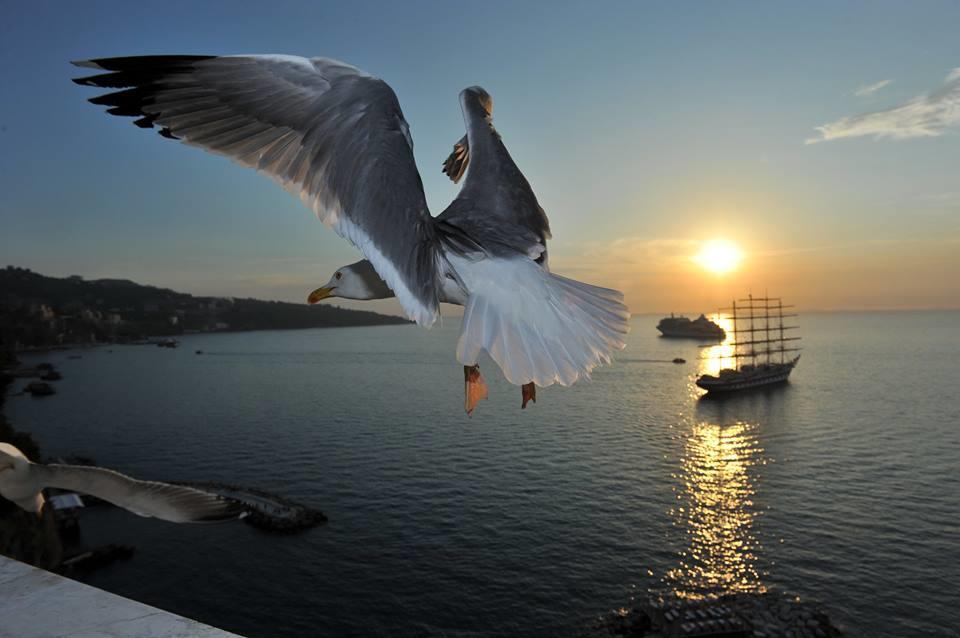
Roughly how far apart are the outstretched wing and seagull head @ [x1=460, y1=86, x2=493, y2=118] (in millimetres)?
1330

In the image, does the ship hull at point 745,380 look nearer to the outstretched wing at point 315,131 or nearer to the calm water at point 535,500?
the calm water at point 535,500

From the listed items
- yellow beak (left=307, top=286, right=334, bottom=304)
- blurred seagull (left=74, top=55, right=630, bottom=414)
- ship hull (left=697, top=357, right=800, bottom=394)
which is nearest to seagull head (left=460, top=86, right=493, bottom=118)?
blurred seagull (left=74, top=55, right=630, bottom=414)

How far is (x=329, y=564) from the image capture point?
36906 millimetres

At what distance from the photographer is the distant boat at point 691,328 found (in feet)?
463

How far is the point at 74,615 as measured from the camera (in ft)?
6.61

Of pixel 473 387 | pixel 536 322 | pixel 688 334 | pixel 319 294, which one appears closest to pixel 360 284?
pixel 319 294

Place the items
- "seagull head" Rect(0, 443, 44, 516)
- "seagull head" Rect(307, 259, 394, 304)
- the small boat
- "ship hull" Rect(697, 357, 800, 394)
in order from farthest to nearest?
the small boat
"ship hull" Rect(697, 357, 800, 394)
"seagull head" Rect(307, 259, 394, 304)
"seagull head" Rect(0, 443, 44, 516)

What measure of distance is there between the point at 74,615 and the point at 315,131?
1.88m

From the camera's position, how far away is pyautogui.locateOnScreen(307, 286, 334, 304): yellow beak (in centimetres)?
238

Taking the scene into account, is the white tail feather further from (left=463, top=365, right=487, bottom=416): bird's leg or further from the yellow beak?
the yellow beak

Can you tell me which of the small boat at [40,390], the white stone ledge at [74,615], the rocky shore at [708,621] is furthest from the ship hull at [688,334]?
the white stone ledge at [74,615]

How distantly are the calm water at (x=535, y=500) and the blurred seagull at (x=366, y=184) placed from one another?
536 inches

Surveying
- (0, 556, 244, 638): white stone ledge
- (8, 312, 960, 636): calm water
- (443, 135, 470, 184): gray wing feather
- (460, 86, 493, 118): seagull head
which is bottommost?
(8, 312, 960, 636): calm water

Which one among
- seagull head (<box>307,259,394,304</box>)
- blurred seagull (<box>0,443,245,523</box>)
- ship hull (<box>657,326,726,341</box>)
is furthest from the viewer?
ship hull (<box>657,326,726,341</box>)
